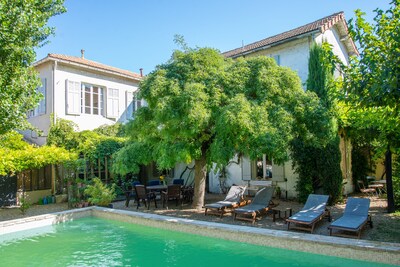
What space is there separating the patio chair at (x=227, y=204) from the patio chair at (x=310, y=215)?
288 cm

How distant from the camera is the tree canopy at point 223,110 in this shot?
10258 mm

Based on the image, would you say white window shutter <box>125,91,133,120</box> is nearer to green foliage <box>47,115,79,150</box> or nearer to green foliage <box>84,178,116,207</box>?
green foliage <box>47,115,79,150</box>

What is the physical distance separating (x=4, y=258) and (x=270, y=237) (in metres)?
7.52

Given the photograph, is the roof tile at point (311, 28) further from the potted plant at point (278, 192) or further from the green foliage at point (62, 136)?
the green foliage at point (62, 136)

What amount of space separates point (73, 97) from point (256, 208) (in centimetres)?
1310

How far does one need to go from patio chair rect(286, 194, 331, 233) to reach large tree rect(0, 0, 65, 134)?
8536 mm

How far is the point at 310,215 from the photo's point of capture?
9688 mm

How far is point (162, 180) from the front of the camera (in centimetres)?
1986

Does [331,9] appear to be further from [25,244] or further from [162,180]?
[25,244]

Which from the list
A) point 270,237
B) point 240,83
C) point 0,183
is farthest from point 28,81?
point 0,183

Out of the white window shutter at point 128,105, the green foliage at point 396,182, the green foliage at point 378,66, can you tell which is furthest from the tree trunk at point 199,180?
the white window shutter at point 128,105

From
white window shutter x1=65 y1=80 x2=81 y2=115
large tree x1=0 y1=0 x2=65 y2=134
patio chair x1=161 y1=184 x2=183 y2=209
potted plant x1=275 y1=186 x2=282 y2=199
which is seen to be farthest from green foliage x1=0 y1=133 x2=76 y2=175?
potted plant x1=275 y1=186 x2=282 y2=199

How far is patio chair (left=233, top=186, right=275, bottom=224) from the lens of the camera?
428 inches

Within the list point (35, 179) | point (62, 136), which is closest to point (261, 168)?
point (62, 136)
